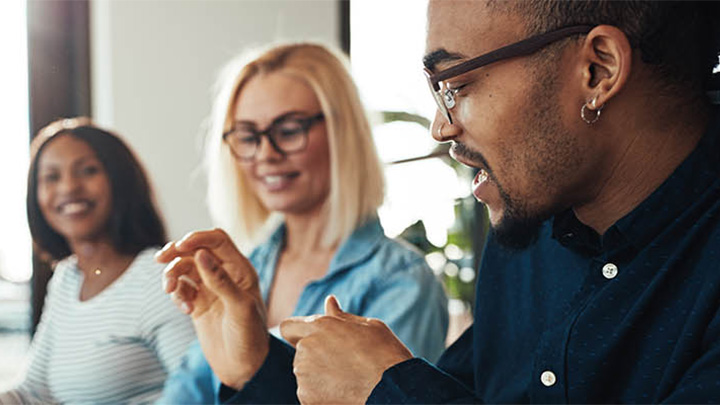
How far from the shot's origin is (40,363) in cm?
89

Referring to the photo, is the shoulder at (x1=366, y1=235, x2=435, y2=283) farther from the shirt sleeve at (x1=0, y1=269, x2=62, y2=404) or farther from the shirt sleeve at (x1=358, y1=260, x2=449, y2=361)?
the shirt sleeve at (x1=0, y1=269, x2=62, y2=404)

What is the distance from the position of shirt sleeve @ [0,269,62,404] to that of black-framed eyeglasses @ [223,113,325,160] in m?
0.43

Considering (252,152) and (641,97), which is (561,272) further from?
(252,152)

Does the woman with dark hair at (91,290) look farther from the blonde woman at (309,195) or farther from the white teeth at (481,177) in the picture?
the white teeth at (481,177)

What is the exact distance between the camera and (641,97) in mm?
700

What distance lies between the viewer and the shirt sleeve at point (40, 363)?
0.84m

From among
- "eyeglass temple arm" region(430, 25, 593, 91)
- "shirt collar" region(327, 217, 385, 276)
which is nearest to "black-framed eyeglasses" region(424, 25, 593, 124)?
"eyeglass temple arm" region(430, 25, 593, 91)

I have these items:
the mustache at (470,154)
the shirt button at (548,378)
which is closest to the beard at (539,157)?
the mustache at (470,154)

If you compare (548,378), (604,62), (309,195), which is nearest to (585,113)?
(604,62)

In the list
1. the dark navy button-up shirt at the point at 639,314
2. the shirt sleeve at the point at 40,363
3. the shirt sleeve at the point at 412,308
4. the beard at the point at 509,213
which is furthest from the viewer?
the shirt sleeve at the point at 412,308

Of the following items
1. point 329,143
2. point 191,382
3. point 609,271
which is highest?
point 329,143

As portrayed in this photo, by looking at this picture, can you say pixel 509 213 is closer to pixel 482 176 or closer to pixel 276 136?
pixel 482 176

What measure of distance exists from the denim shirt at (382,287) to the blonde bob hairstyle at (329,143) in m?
0.05

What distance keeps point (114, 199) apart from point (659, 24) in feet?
2.32
